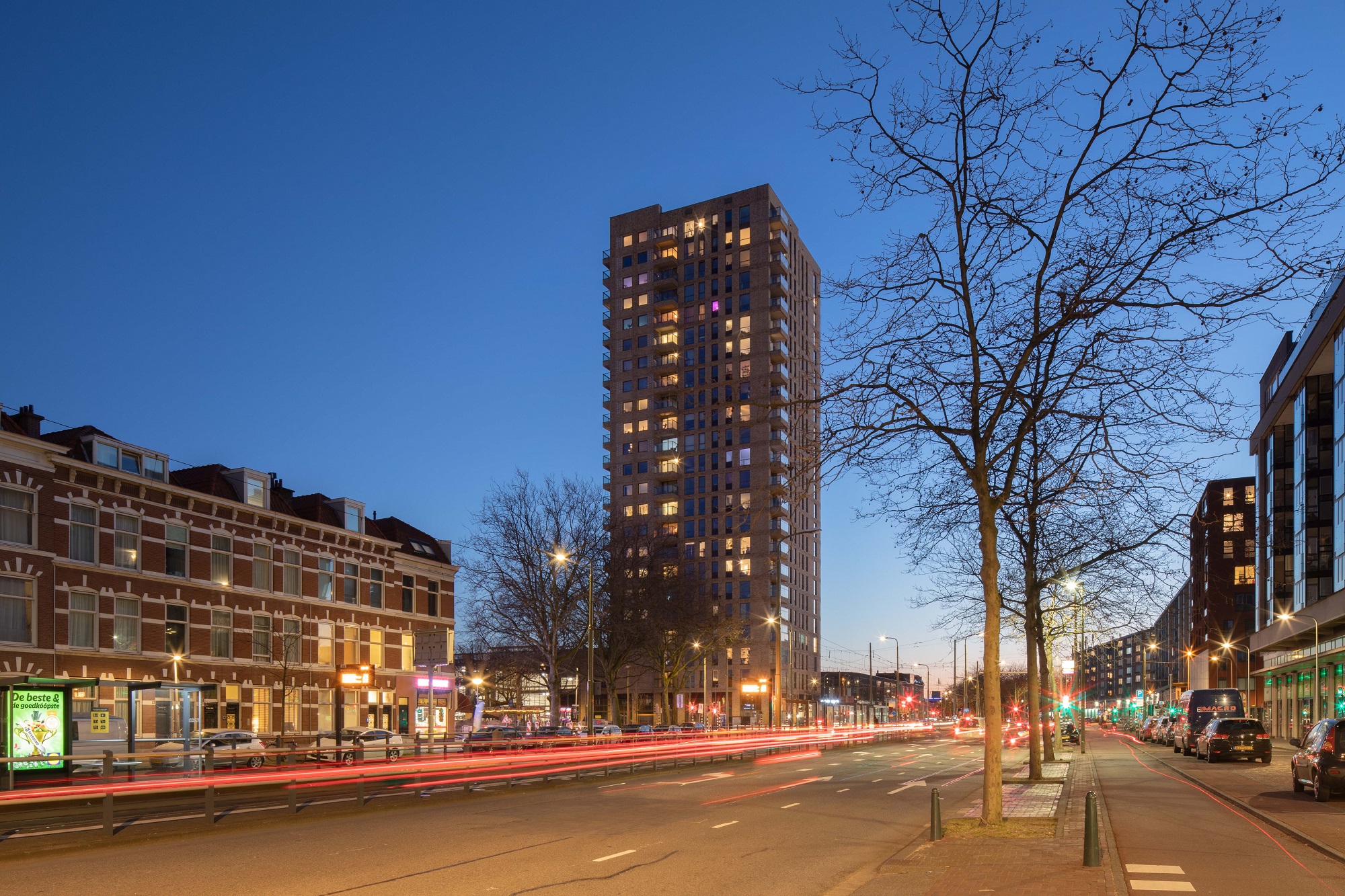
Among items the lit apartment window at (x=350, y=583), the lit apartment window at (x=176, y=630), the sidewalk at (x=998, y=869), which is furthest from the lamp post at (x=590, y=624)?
the sidewalk at (x=998, y=869)

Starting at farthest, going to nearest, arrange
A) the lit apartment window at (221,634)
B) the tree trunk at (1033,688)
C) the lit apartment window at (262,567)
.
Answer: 1. the lit apartment window at (262,567)
2. the lit apartment window at (221,634)
3. the tree trunk at (1033,688)

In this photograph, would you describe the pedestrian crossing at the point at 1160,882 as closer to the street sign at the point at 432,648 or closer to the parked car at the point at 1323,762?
the parked car at the point at 1323,762

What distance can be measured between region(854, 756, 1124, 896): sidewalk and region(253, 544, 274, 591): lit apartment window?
129 ft

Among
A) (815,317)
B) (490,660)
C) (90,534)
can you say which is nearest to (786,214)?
(815,317)

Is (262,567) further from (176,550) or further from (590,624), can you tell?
(590,624)

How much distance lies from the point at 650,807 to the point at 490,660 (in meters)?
57.2

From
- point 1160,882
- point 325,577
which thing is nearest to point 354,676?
point 325,577

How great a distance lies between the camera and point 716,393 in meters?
134

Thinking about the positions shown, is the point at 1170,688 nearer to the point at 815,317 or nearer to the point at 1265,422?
the point at 815,317

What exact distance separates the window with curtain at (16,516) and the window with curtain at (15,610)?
1.36m

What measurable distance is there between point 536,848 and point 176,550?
33239 millimetres

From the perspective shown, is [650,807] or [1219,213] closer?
[1219,213]

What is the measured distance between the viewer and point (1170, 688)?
173 metres

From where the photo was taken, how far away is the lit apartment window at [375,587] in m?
55.8
